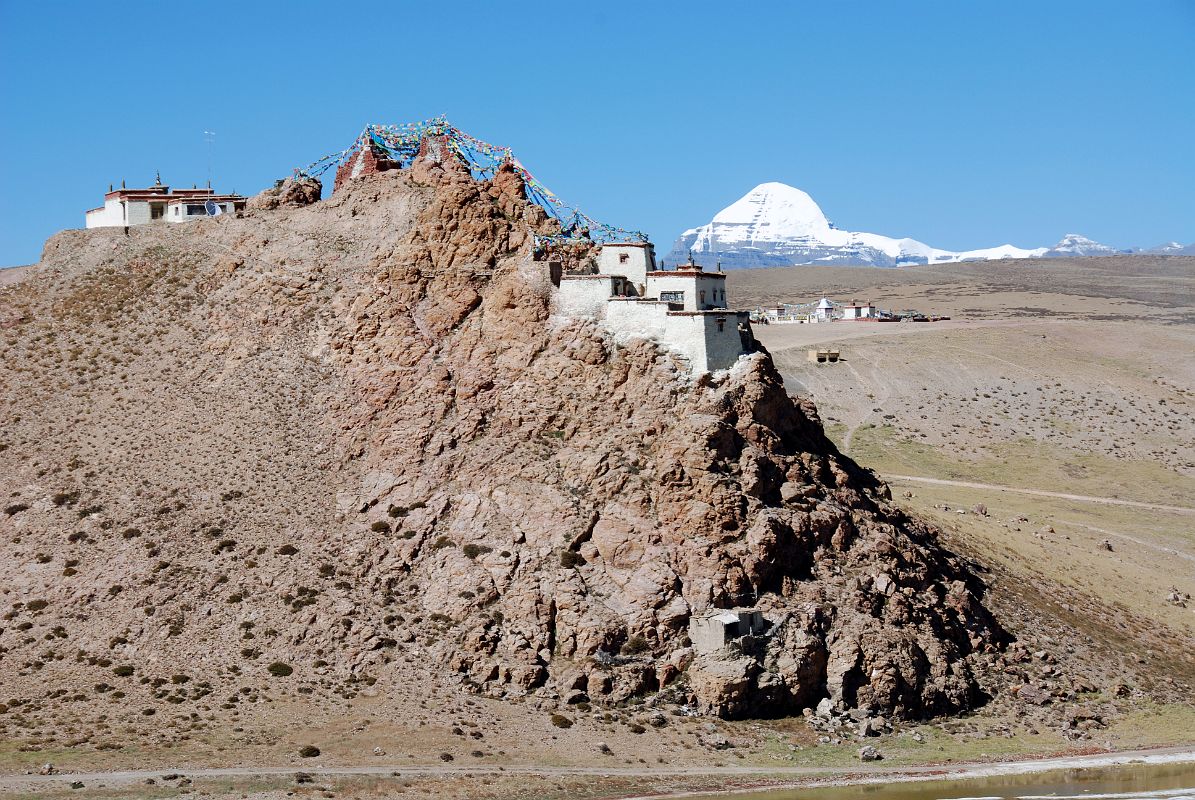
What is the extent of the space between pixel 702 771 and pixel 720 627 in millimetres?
5276

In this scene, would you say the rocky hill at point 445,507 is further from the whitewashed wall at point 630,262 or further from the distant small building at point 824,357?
the distant small building at point 824,357

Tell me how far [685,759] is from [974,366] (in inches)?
3075

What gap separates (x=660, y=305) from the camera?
57281 millimetres

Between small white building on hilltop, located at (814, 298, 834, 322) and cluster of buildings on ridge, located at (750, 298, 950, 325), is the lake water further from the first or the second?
small white building on hilltop, located at (814, 298, 834, 322)

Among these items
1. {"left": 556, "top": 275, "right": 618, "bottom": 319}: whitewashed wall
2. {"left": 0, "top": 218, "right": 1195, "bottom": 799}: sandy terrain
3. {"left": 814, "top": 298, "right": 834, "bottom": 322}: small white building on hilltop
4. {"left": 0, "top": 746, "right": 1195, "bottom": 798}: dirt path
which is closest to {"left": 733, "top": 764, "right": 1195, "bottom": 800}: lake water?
{"left": 0, "top": 746, "right": 1195, "bottom": 798}: dirt path

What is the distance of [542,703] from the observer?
50.9 metres

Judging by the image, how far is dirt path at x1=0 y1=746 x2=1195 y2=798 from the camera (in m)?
44.8

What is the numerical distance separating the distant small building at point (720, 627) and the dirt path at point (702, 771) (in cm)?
472

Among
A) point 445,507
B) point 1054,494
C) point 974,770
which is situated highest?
point 445,507

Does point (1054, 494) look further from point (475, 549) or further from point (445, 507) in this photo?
point (475, 549)

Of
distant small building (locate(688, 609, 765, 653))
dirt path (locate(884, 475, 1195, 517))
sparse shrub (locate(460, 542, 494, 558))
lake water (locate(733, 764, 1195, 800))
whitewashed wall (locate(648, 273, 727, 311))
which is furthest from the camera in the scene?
dirt path (locate(884, 475, 1195, 517))

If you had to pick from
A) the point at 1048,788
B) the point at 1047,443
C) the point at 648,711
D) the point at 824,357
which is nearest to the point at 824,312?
the point at 824,357

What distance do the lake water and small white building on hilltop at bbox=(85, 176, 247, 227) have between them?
43023 millimetres

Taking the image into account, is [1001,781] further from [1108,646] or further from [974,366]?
[974,366]
